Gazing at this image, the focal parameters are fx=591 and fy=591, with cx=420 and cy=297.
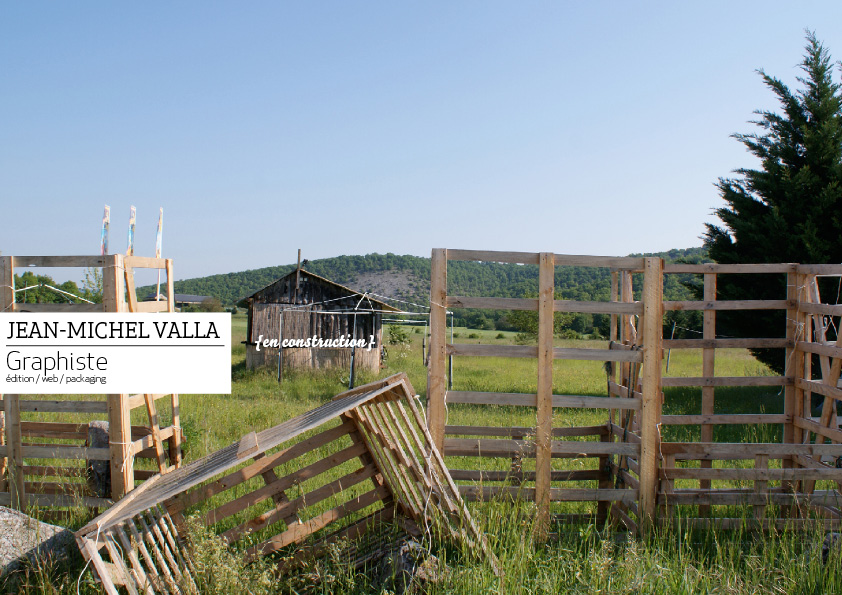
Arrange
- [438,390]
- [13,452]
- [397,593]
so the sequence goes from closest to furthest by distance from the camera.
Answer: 1. [397,593]
2. [438,390]
3. [13,452]

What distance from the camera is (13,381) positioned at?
6262 mm

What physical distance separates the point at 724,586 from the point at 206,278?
90.9 m

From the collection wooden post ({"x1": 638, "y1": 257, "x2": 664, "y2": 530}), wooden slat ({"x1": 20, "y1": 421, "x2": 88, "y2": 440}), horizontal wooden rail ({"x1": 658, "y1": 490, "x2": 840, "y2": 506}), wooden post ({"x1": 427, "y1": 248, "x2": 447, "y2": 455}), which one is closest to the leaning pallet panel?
wooden post ({"x1": 427, "y1": 248, "x2": 447, "y2": 455})

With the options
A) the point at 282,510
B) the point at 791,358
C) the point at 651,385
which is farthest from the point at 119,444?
the point at 791,358

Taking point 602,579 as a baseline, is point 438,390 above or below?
above

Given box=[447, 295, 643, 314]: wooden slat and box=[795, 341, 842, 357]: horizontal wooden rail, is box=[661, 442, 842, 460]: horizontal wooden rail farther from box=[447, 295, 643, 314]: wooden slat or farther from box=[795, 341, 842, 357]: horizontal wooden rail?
box=[447, 295, 643, 314]: wooden slat

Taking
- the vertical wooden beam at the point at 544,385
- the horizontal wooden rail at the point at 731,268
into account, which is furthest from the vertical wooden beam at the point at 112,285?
the horizontal wooden rail at the point at 731,268

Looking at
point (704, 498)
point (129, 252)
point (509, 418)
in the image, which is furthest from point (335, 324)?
point (704, 498)

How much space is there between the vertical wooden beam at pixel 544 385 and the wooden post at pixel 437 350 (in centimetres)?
89

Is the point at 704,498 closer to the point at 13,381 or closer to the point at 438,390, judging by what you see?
the point at 438,390

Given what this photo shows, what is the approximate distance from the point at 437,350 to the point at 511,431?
1543mm

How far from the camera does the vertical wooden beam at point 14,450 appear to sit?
6.17 meters

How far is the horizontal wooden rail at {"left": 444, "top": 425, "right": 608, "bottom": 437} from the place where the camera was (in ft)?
19.6

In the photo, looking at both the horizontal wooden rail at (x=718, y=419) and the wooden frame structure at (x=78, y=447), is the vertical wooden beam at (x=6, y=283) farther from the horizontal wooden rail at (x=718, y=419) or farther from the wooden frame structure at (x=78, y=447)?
the horizontal wooden rail at (x=718, y=419)
